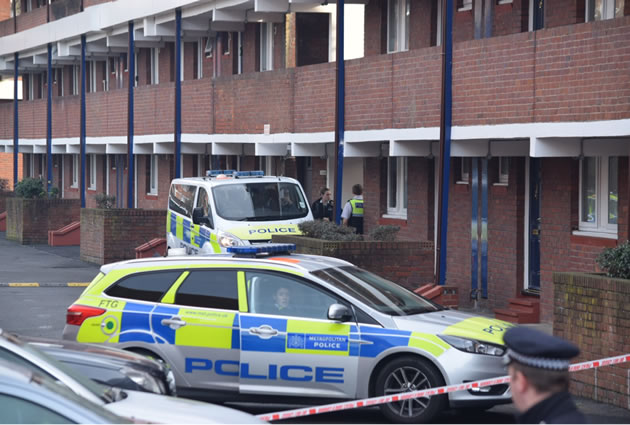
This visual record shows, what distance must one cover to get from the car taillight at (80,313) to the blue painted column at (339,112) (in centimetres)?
862

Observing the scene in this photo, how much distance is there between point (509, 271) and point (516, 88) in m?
3.26

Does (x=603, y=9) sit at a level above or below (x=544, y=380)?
above

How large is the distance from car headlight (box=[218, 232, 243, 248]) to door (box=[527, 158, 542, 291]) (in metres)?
4.34

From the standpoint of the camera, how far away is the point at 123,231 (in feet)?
89.9

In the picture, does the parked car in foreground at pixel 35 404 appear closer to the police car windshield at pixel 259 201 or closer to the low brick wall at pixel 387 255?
the low brick wall at pixel 387 255

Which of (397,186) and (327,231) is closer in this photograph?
(327,231)

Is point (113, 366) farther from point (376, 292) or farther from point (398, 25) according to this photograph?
point (398, 25)

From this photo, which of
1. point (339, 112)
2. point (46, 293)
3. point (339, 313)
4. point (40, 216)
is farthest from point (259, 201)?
point (40, 216)

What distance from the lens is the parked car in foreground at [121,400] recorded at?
580 centimetres

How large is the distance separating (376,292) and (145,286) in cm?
208

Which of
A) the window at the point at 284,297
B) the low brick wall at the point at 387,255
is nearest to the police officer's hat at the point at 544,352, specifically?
the window at the point at 284,297

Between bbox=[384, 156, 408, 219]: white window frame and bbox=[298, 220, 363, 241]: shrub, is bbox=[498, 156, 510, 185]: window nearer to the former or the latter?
bbox=[298, 220, 363, 241]: shrub

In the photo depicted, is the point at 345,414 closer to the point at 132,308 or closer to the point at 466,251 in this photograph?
the point at 132,308

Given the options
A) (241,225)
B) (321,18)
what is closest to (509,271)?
(241,225)
